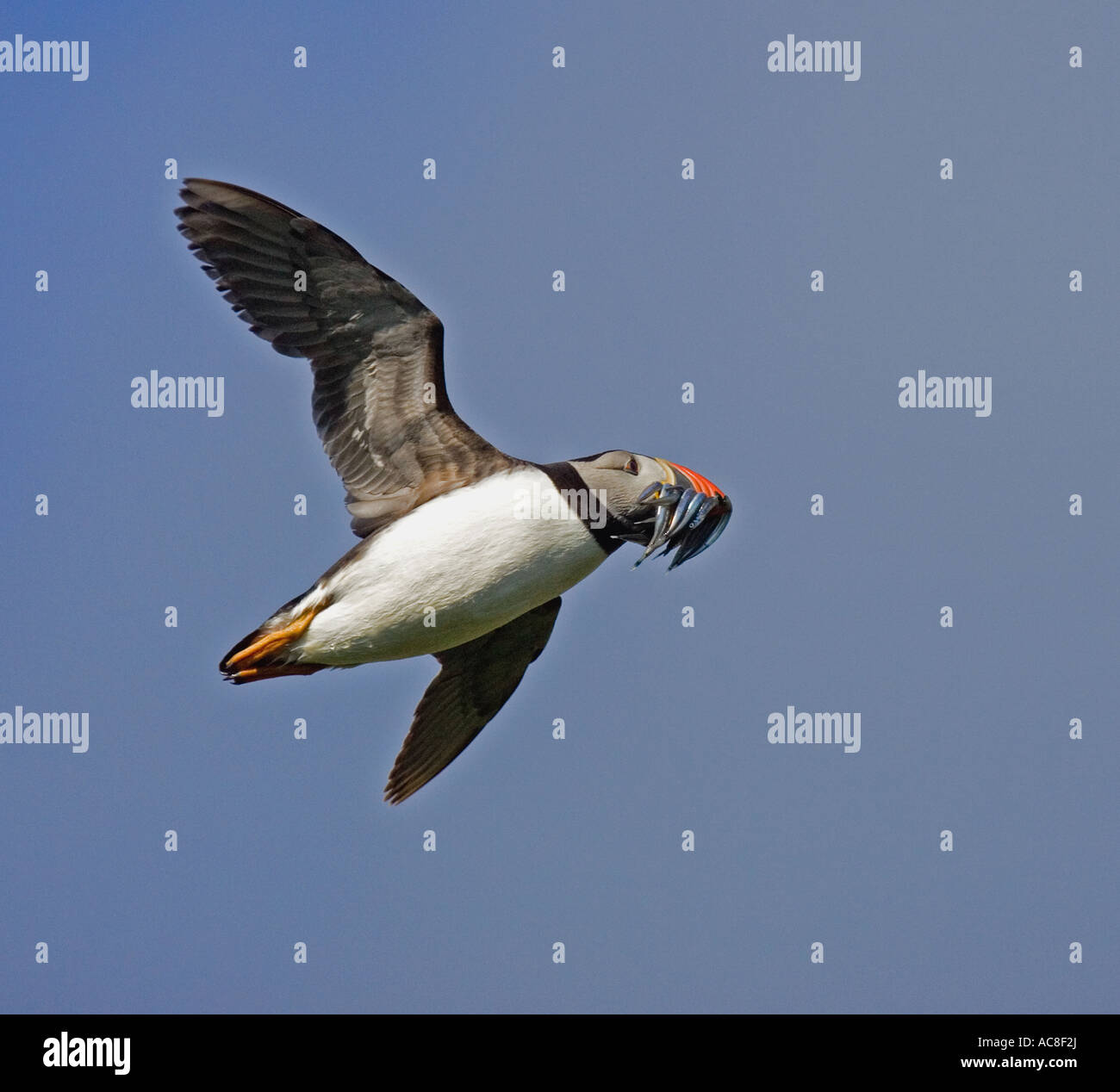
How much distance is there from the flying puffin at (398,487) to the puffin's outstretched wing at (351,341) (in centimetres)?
1

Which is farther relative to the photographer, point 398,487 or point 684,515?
point 398,487

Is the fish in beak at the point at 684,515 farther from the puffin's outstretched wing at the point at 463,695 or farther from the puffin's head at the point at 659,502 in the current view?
the puffin's outstretched wing at the point at 463,695

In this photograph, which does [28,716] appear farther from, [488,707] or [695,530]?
[695,530]

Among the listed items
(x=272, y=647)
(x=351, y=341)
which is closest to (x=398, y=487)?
(x=351, y=341)

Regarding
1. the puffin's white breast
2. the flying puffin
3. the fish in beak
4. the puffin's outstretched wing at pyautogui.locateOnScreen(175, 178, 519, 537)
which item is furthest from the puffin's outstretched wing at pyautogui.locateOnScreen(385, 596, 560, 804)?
the fish in beak

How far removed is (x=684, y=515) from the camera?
1067cm

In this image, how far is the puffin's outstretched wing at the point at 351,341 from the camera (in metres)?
10.7

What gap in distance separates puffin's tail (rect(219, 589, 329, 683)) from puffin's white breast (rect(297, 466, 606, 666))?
7cm

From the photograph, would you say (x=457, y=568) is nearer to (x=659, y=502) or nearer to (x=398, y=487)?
(x=398, y=487)

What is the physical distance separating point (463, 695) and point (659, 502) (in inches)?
105

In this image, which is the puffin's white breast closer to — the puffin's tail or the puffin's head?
the puffin's tail

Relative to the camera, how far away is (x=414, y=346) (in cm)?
1111
